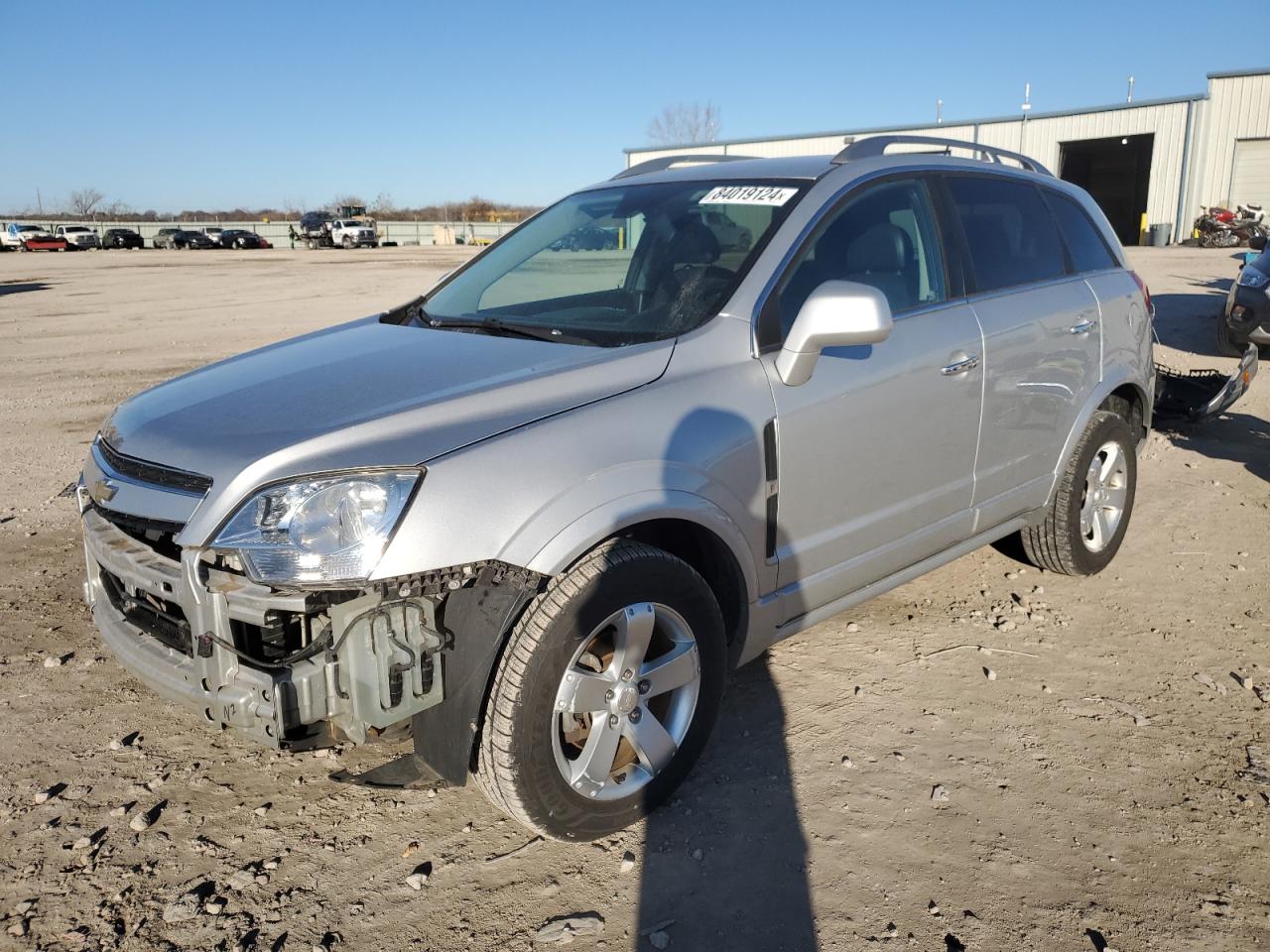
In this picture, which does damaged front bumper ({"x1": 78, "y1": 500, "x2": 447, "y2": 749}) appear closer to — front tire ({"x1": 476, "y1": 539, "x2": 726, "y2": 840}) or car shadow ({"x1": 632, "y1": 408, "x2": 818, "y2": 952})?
front tire ({"x1": 476, "y1": 539, "x2": 726, "y2": 840})

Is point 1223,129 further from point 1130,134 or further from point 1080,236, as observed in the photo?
point 1080,236

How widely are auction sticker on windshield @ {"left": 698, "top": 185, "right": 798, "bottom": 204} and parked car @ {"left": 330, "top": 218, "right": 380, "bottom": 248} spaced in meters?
55.5

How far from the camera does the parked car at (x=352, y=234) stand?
181 ft

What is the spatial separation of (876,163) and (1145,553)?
2774 mm

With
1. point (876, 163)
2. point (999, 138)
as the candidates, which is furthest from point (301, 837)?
point (999, 138)

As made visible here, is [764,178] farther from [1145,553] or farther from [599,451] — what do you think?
[1145,553]

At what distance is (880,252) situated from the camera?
3502 mm

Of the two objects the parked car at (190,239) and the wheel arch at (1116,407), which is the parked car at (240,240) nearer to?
the parked car at (190,239)

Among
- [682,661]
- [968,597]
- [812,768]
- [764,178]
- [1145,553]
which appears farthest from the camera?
[1145,553]

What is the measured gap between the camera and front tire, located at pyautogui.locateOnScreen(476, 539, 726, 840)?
2.44 m

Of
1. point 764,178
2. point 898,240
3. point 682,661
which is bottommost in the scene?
point 682,661

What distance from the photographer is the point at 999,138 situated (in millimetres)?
38375

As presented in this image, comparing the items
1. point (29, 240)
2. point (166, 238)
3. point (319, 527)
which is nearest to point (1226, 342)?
point (319, 527)

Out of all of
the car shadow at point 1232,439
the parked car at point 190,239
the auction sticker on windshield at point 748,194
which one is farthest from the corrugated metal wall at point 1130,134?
the parked car at point 190,239
